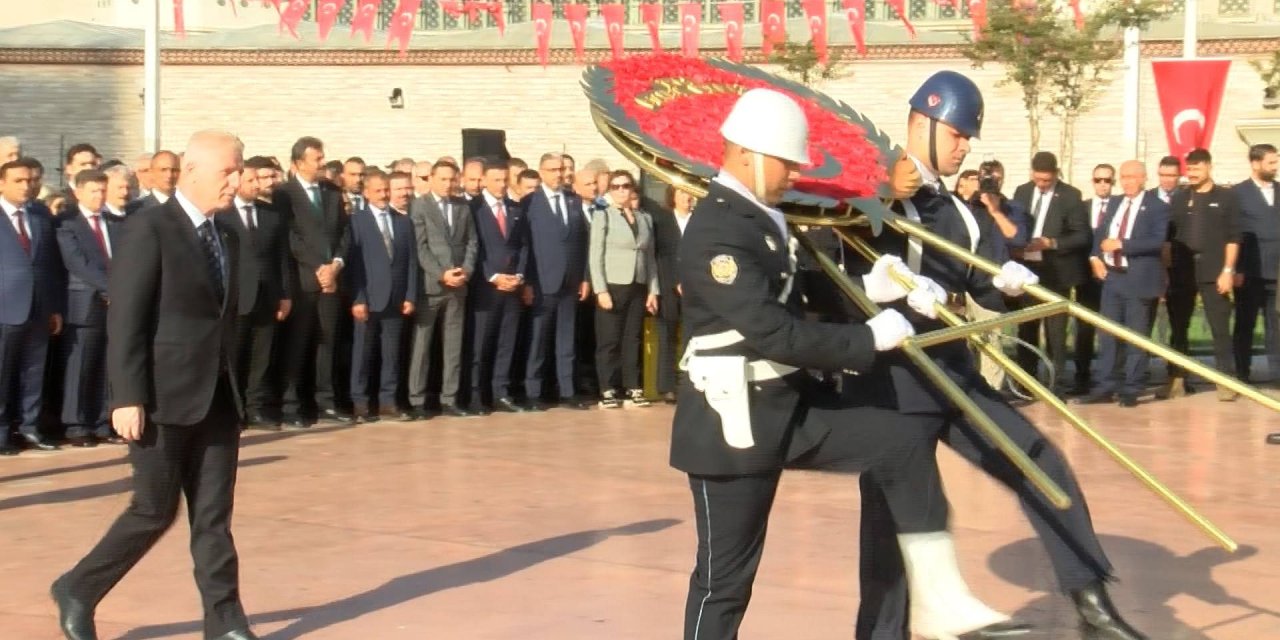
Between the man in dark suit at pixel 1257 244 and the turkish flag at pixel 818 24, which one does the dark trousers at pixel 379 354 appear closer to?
the man in dark suit at pixel 1257 244

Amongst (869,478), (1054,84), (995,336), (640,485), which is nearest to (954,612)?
(869,478)

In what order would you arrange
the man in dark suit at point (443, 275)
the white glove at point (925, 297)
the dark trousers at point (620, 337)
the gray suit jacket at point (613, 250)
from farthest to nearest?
the dark trousers at point (620, 337)
the gray suit jacket at point (613, 250)
the man in dark suit at point (443, 275)
the white glove at point (925, 297)

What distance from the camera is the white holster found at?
542cm

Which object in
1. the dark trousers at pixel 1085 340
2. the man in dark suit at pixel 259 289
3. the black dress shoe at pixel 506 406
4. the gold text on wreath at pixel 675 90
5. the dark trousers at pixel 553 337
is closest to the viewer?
the gold text on wreath at pixel 675 90

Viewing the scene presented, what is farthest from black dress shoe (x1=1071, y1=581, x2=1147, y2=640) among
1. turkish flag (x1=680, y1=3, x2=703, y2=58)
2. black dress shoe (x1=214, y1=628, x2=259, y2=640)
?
turkish flag (x1=680, y1=3, x2=703, y2=58)

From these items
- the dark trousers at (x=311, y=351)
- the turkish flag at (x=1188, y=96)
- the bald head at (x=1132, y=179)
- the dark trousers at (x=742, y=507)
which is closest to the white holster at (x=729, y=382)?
the dark trousers at (x=742, y=507)

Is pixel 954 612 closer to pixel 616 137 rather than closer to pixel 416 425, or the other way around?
pixel 616 137

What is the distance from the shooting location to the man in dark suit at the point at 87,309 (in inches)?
468

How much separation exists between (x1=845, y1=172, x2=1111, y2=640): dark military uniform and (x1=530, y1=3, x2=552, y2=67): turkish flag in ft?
82.5

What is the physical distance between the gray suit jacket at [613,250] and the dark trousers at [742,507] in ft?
29.2

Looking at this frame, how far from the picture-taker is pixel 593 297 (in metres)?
15.3

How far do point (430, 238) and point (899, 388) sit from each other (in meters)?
8.20

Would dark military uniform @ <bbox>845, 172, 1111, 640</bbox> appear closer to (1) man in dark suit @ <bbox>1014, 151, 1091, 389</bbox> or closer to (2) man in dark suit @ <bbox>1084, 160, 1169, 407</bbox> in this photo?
(2) man in dark suit @ <bbox>1084, 160, 1169, 407</bbox>

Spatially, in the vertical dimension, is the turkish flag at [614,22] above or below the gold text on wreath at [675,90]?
above
